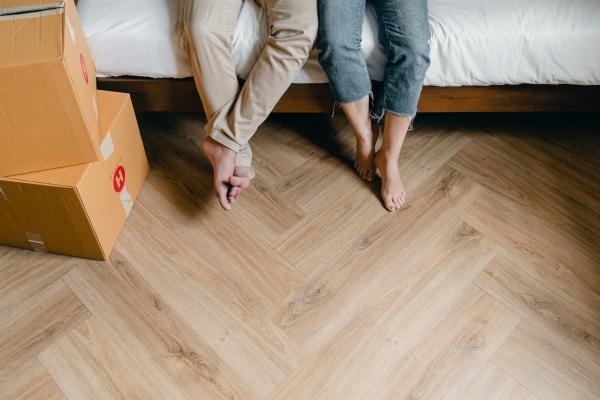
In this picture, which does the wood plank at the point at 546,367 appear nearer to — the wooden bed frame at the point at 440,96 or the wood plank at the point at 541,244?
the wood plank at the point at 541,244

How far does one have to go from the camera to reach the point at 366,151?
1298 mm

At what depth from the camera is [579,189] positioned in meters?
1.32

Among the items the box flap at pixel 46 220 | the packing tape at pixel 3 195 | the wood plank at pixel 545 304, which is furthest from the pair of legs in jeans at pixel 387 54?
the packing tape at pixel 3 195

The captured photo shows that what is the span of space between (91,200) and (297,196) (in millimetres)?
502

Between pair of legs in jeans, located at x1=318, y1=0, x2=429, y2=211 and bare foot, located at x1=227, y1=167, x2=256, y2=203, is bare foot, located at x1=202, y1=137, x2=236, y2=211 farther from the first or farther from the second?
pair of legs in jeans, located at x1=318, y1=0, x2=429, y2=211

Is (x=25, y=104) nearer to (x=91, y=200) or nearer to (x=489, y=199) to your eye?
(x=91, y=200)

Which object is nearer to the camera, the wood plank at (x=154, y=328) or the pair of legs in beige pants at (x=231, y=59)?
the wood plank at (x=154, y=328)

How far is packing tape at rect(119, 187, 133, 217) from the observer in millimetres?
1207

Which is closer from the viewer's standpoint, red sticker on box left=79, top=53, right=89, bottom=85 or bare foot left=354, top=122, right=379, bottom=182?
red sticker on box left=79, top=53, right=89, bottom=85

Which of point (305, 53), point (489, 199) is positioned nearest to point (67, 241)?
point (305, 53)

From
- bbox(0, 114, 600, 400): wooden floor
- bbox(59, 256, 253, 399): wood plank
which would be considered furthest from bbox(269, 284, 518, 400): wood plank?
bbox(59, 256, 253, 399): wood plank

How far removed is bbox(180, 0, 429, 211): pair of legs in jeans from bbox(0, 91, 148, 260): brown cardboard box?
8.0 inches

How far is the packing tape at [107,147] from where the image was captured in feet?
3.55

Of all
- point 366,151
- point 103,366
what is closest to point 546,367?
point 366,151
